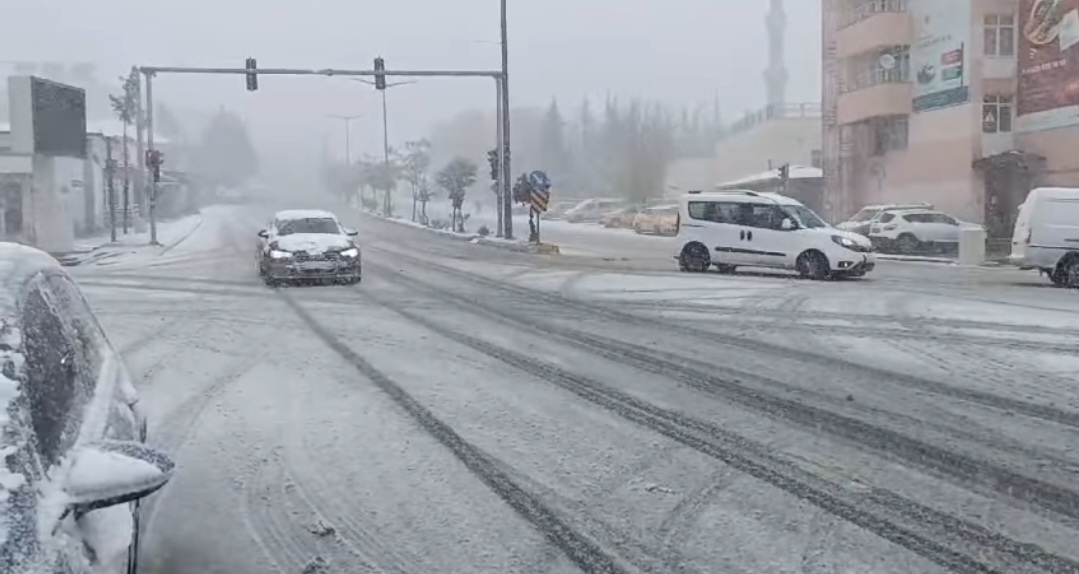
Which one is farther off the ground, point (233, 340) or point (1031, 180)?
point (1031, 180)

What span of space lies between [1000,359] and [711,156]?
227 feet

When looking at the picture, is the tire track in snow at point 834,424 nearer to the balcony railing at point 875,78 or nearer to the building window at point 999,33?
the building window at point 999,33

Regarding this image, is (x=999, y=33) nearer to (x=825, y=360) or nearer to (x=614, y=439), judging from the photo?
(x=825, y=360)

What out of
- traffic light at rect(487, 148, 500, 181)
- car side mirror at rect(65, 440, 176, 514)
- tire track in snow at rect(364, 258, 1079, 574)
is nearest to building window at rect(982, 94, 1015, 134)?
traffic light at rect(487, 148, 500, 181)

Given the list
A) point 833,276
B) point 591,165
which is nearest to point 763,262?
point 833,276

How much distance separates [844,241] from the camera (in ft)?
72.6

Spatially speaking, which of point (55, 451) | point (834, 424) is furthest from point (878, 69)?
point (55, 451)

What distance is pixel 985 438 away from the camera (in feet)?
23.9

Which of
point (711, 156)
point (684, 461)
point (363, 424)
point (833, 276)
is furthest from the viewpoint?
point (711, 156)

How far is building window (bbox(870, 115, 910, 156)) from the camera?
43.5 metres

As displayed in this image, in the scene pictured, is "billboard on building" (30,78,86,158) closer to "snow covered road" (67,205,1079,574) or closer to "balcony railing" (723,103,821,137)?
"snow covered road" (67,205,1079,574)

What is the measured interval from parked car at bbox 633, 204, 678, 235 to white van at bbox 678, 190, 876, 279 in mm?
23902

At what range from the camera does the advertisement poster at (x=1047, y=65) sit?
A: 34875mm

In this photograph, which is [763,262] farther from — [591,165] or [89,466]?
[591,165]
